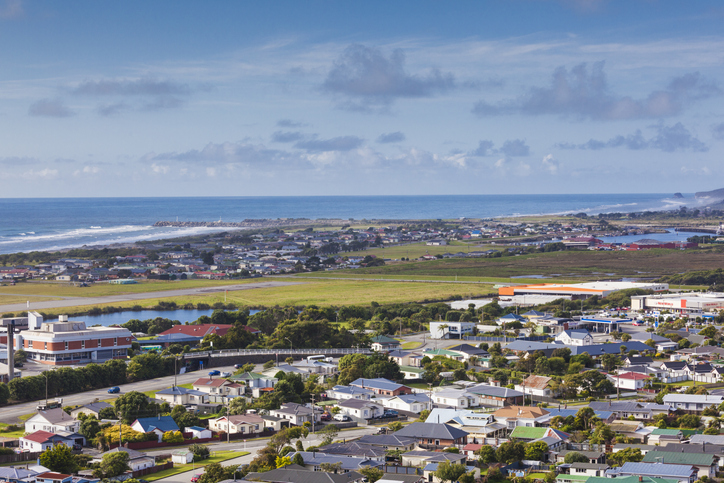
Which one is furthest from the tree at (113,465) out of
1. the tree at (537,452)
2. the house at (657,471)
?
the house at (657,471)

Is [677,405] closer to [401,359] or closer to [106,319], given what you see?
[401,359]

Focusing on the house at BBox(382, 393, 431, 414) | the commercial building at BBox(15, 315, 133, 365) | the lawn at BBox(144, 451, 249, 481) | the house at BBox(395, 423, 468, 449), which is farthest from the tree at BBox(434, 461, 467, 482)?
the commercial building at BBox(15, 315, 133, 365)

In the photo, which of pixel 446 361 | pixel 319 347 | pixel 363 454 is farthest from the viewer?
pixel 319 347

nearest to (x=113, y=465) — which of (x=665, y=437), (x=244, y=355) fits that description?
(x=665, y=437)

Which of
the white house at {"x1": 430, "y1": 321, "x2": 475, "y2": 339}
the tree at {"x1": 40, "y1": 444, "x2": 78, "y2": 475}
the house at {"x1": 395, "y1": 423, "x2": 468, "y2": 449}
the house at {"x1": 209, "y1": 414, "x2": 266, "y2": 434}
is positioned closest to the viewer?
the tree at {"x1": 40, "y1": 444, "x2": 78, "y2": 475}

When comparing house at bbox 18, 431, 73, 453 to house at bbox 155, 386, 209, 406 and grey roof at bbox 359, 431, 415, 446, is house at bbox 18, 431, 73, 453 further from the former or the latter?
grey roof at bbox 359, 431, 415, 446

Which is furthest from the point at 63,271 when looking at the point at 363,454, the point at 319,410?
the point at 363,454
